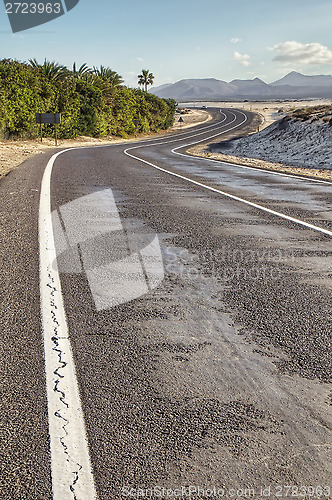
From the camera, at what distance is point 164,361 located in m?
3.64

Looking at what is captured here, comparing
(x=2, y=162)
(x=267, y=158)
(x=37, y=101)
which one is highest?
(x=37, y=101)

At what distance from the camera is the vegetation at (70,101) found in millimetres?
32531

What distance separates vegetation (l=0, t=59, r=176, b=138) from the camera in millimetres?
32531

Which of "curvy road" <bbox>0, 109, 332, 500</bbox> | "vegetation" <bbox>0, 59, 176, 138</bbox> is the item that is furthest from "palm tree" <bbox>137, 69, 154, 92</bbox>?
"curvy road" <bbox>0, 109, 332, 500</bbox>

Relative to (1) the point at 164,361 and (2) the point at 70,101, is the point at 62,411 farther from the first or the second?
(2) the point at 70,101

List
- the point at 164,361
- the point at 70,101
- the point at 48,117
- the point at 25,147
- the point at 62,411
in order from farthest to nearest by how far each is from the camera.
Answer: the point at 70,101, the point at 48,117, the point at 25,147, the point at 164,361, the point at 62,411

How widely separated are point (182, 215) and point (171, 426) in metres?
6.36

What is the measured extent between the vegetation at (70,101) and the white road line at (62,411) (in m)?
29.1

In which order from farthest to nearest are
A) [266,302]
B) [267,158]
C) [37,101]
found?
1. [37,101]
2. [267,158]
3. [266,302]

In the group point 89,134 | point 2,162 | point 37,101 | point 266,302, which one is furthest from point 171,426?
point 89,134

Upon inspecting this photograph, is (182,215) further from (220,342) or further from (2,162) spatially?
(2,162)

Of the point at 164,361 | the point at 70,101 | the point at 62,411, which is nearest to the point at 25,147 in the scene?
the point at 70,101

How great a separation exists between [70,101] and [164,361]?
3989cm

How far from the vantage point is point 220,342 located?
3963 millimetres
